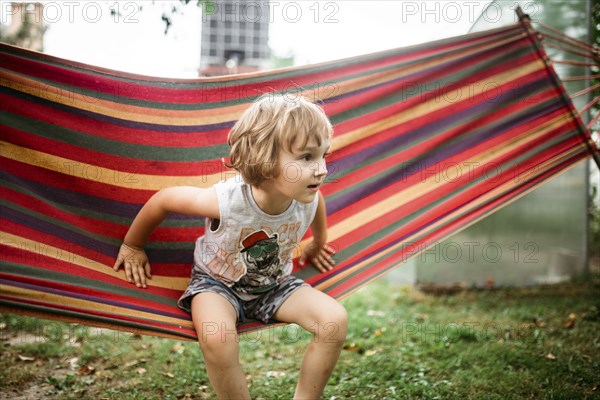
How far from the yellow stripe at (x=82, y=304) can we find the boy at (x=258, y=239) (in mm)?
85

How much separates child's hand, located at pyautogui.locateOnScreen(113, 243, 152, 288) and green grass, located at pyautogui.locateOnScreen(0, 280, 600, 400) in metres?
0.57

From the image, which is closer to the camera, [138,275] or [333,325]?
[333,325]

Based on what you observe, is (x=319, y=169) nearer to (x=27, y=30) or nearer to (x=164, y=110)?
(x=164, y=110)

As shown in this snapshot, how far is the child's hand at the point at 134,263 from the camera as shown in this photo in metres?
Result: 1.70

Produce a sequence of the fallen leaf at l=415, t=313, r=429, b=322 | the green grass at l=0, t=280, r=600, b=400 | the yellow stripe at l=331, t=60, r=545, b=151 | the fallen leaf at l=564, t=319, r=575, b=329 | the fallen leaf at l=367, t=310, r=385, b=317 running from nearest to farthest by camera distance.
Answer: the green grass at l=0, t=280, r=600, b=400
the yellow stripe at l=331, t=60, r=545, b=151
the fallen leaf at l=564, t=319, r=575, b=329
the fallen leaf at l=415, t=313, r=429, b=322
the fallen leaf at l=367, t=310, r=385, b=317

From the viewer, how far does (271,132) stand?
152cm

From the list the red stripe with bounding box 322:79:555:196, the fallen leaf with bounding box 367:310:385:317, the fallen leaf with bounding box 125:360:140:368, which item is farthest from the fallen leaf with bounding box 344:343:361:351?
the fallen leaf with bounding box 125:360:140:368

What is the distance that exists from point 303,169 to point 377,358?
1.24 metres

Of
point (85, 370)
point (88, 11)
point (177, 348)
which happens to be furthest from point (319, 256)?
point (88, 11)

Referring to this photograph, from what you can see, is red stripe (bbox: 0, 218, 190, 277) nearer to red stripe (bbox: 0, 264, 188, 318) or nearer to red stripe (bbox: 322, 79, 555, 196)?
red stripe (bbox: 0, 264, 188, 318)

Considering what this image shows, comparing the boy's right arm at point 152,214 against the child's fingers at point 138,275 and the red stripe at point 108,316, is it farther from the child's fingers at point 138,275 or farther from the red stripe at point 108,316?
the red stripe at point 108,316

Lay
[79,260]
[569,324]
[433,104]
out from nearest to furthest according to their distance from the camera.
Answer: [79,260] < [433,104] < [569,324]

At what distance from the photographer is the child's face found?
1484mm

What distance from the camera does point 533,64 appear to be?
2.29 metres
